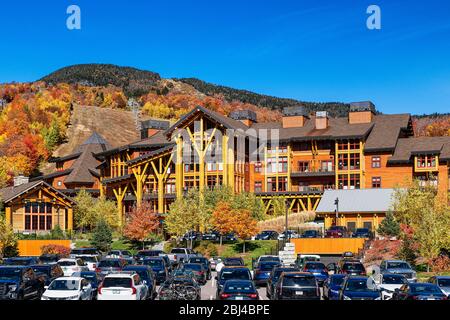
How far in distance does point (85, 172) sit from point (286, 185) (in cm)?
3262

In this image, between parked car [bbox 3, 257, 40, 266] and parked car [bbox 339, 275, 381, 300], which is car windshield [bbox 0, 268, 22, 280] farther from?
parked car [bbox 339, 275, 381, 300]

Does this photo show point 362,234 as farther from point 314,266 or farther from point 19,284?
point 19,284

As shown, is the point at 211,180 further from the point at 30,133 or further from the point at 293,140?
the point at 30,133

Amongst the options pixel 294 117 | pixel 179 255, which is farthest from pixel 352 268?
pixel 294 117

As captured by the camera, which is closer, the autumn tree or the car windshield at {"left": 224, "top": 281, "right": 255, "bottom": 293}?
the car windshield at {"left": 224, "top": 281, "right": 255, "bottom": 293}

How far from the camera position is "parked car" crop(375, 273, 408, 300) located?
106 feet

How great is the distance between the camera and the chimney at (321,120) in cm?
9288

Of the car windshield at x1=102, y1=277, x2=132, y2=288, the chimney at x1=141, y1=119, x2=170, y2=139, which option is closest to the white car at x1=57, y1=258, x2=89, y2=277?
the car windshield at x1=102, y1=277, x2=132, y2=288

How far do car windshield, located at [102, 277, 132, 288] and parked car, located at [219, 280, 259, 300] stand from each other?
3.87 meters

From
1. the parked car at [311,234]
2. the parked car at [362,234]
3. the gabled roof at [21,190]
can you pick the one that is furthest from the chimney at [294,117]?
the gabled roof at [21,190]

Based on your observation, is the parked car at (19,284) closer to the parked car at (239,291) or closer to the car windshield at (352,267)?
the parked car at (239,291)

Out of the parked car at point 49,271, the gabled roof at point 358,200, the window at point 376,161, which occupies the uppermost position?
the window at point 376,161

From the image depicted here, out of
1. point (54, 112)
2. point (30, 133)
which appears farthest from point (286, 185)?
point (54, 112)

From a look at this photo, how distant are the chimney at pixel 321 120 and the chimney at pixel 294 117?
4.02 m
